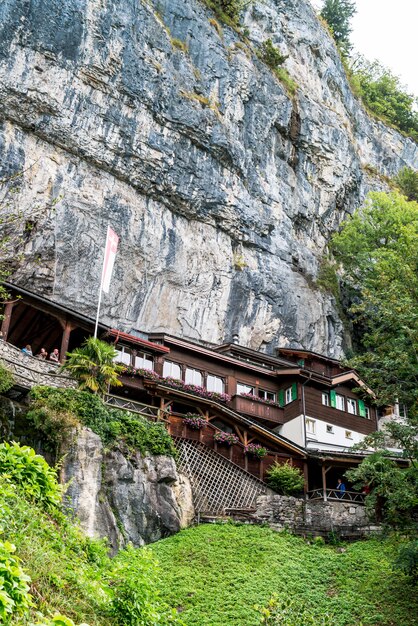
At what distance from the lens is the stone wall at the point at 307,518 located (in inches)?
921

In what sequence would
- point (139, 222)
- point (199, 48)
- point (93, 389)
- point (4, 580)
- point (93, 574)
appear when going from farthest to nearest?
point (199, 48), point (139, 222), point (93, 389), point (93, 574), point (4, 580)

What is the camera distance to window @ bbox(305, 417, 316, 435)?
1419 inches

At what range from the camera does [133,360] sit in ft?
105

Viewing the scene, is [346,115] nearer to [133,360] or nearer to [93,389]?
[133,360]

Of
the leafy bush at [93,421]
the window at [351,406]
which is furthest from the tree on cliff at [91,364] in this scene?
the window at [351,406]

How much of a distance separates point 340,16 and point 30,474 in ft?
248

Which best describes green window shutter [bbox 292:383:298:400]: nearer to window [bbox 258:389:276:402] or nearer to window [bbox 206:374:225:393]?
window [bbox 258:389:276:402]

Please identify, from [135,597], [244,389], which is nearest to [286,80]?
[244,389]

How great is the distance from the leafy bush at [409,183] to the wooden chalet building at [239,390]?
2625 cm

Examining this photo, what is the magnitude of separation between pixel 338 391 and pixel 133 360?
1409 cm

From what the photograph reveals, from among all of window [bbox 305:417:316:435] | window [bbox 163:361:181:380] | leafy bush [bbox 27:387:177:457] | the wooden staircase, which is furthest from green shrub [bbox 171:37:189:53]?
leafy bush [bbox 27:387:177:457]

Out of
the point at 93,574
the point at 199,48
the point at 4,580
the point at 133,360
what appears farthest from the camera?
the point at 199,48

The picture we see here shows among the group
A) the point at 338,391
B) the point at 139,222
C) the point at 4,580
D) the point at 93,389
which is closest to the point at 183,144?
the point at 139,222

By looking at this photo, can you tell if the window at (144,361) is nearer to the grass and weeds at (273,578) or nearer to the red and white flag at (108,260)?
the red and white flag at (108,260)
